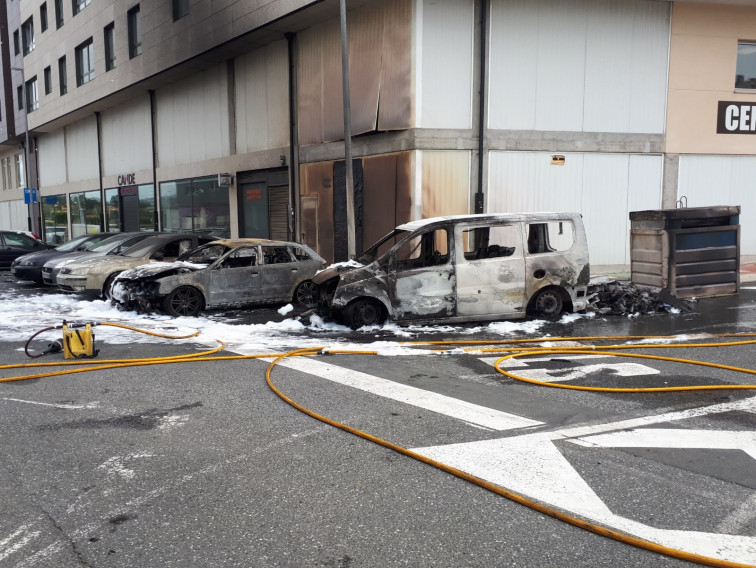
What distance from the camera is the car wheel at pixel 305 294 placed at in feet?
40.0

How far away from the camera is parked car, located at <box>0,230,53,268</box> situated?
2044 centimetres

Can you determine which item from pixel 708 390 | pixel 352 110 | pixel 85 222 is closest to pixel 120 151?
pixel 85 222

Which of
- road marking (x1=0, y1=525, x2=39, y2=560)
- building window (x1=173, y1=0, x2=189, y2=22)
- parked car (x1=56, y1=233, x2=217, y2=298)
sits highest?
building window (x1=173, y1=0, x2=189, y2=22)

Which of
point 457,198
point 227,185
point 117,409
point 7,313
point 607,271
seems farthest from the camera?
point 227,185

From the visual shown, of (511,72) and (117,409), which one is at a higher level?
(511,72)

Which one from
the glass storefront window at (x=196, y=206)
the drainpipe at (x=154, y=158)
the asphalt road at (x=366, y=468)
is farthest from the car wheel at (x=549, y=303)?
the drainpipe at (x=154, y=158)

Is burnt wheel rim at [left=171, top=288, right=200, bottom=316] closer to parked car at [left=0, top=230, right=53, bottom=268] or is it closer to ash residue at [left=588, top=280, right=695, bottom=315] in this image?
ash residue at [left=588, top=280, right=695, bottom=315]

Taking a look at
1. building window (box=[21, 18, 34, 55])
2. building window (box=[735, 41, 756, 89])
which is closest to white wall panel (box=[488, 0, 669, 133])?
building window (box=[735, 41, 756, 89])

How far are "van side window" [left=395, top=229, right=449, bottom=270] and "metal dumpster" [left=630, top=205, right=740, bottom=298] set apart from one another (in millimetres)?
4202

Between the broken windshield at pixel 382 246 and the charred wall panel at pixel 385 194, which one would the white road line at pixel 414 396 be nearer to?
the broken windshield at pixel 382 246

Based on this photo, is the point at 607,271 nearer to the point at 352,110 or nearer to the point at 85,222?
the point at 352,110

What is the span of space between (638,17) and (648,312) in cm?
923

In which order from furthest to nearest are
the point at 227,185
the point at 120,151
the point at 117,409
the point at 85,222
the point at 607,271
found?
the point at 85,222 → the point at 120,151 → the point at 227,185 → the point at 607,271 → the point at 117,409

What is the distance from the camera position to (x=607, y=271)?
1669 cm
